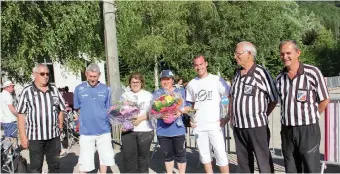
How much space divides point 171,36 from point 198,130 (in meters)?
17.9

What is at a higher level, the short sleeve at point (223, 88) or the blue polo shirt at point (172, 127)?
the short sleeve at point (223, 88)

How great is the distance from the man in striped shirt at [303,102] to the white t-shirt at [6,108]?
6.55 m

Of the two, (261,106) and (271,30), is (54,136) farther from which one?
(271,30)

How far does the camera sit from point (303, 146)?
13.8ft

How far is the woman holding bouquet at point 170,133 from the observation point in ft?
18.4

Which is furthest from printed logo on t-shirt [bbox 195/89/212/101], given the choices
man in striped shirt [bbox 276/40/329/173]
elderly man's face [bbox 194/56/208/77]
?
man in striped shirt [bbox 276/40/329/173]

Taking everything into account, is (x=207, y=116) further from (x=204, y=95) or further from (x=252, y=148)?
(x=252, y=148)

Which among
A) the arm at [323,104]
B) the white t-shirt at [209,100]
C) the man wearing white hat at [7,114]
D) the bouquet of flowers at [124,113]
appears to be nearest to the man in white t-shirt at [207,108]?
the white t-shirt at [209,100]

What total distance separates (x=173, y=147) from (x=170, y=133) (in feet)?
0.82

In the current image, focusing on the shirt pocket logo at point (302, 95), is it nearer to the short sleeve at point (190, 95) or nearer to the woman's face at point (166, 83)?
the short sleeve at point (190, 95)

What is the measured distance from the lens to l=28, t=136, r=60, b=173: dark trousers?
543 centimetres

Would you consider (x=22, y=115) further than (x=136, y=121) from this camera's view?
No

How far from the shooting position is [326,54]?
46594 millimetres

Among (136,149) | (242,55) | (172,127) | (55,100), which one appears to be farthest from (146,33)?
(242,55)
